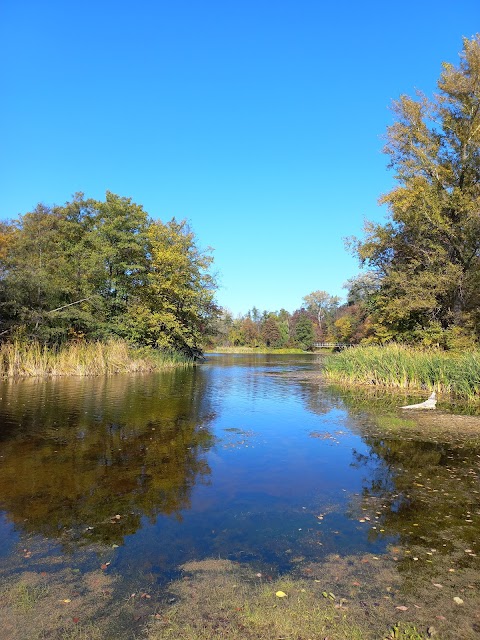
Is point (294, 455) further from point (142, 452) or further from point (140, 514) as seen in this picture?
point (140, 514)

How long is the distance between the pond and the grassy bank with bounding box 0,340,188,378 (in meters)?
9.49

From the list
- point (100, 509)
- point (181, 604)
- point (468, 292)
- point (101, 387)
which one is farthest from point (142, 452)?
point (468, 292)

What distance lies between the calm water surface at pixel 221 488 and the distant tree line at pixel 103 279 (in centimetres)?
1101

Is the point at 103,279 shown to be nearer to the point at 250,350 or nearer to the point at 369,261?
the point at 369,261

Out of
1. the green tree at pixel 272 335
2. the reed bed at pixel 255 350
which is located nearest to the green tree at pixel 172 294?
the reed bed at pixel 255 350

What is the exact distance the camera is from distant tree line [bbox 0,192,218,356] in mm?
22578

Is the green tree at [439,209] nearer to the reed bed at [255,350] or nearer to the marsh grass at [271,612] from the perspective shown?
the marsh grass at [271,612]

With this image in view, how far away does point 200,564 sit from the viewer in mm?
4098

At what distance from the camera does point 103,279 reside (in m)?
30.7

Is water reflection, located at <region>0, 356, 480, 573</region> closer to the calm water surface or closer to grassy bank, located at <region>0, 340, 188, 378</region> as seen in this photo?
the calm water surface

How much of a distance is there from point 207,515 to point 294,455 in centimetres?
348

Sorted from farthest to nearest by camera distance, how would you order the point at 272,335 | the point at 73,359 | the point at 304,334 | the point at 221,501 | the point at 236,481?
the point at 272,335 < the point at 304,334 < the point at 73,359 < the point at 236,481 < the point at 221,501

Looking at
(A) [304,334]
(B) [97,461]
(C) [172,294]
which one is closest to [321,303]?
(A) [304,334]

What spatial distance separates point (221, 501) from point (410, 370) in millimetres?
14173
